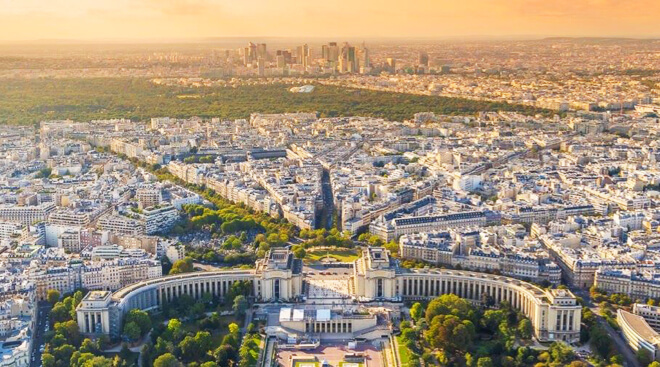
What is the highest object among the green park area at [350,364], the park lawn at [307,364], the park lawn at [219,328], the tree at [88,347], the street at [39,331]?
the tree at [88,347]

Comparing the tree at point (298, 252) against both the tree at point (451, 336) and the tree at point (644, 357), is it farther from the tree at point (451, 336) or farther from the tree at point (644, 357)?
the tree at point (644, 357)

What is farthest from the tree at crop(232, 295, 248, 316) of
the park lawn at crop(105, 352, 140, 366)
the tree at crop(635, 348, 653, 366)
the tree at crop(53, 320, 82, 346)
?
the tree at crop(635, 348, 653, 366)

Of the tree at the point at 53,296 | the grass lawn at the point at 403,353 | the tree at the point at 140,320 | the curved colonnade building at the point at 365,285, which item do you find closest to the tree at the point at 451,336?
the grass lawn at the point at 403,353

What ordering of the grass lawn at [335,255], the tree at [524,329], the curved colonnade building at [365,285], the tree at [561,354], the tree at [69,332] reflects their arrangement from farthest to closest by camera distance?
the grass lawn at [335,255] → the curved colonnade building at [365,285] → the tree at [524,329] → the tree at [69,332] → the tree at [561,354]

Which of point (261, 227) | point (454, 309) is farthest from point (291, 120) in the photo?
point (454, 309)

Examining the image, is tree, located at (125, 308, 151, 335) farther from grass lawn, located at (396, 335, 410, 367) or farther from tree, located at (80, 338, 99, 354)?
grass lawn, located at (396, 335, 410, 367)

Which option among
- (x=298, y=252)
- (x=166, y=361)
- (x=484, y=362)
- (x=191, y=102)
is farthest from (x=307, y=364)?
(x=191, y=102)
